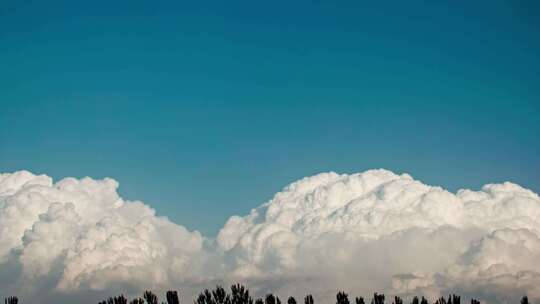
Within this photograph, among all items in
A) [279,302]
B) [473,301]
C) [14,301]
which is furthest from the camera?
[279,302]

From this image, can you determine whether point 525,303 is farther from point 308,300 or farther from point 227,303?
point 227,303

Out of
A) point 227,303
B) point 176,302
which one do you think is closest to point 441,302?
point 227,303

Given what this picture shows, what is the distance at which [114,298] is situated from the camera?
302 feet

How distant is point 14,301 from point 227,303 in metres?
37.3

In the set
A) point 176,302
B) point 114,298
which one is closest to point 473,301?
point 176,302

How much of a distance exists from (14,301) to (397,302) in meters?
57.4

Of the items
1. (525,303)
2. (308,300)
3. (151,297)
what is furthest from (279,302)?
(525,303)

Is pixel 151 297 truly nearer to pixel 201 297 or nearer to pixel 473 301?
pixel 201 297

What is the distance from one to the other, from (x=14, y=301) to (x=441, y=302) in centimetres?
6276

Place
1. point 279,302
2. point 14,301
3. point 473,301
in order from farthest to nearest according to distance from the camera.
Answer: point 279,302 → point 473,301 → point 14,301

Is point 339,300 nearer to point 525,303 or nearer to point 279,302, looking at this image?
A: point 279,302

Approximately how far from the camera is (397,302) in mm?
95000

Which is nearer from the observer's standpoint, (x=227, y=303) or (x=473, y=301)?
(x=473, y=301)

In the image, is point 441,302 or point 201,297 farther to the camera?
point 201,297
